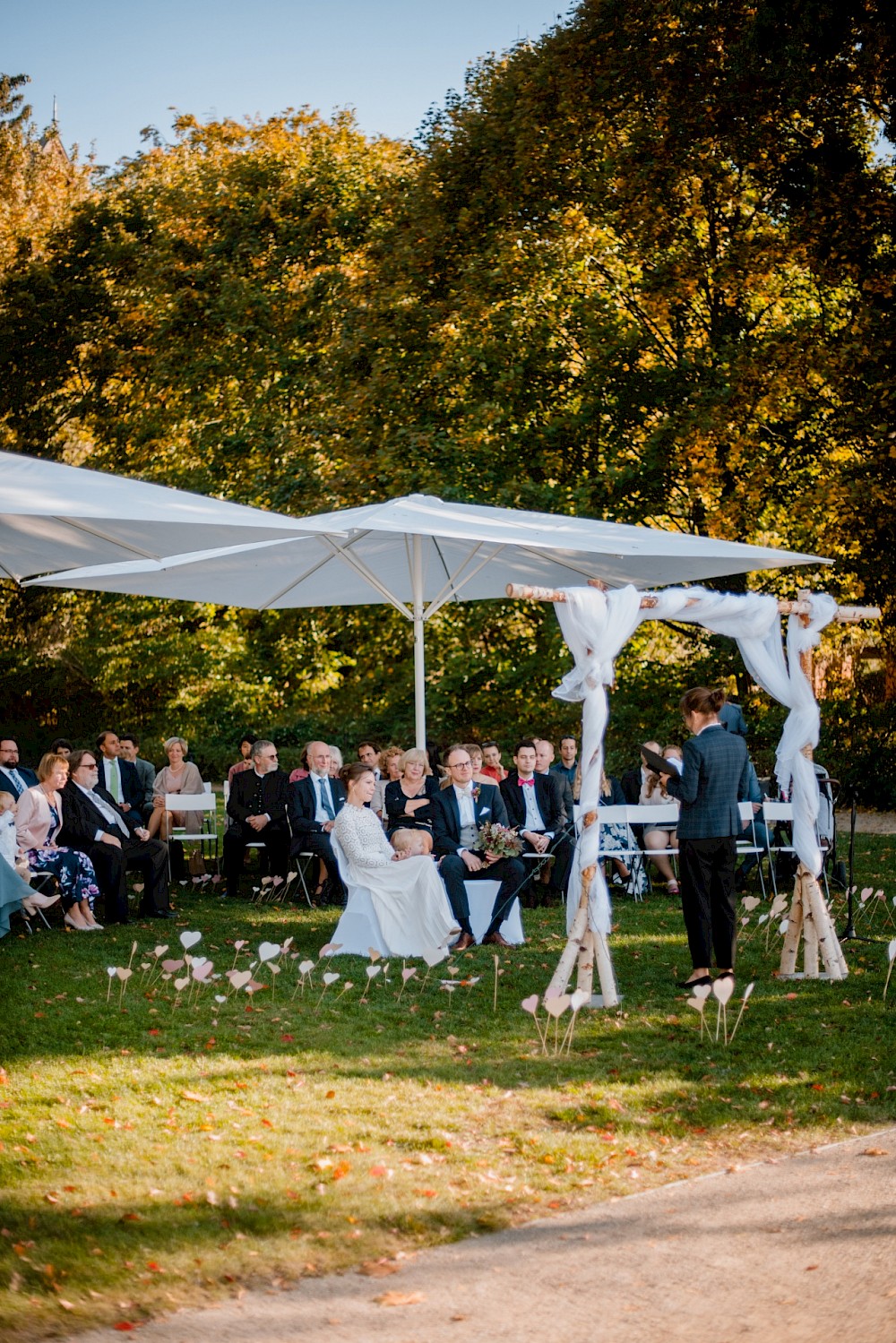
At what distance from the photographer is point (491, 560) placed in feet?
43.9

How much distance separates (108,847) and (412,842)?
9.26 ft

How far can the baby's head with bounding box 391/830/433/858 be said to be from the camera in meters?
10.8

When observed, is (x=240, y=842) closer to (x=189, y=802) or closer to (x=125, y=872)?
(x=189, y=802)

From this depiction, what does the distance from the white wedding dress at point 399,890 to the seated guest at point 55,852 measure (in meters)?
2.42

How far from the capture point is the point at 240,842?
14055mm

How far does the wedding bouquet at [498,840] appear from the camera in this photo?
10781 mm

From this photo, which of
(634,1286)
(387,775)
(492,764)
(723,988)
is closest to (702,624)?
(723,988)

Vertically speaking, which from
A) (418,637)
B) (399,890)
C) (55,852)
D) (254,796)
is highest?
(418,637)

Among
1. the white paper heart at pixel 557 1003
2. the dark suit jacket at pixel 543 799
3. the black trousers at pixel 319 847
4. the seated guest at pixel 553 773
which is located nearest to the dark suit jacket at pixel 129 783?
the black trousers at pixel 319 847

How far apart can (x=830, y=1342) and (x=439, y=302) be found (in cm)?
1974

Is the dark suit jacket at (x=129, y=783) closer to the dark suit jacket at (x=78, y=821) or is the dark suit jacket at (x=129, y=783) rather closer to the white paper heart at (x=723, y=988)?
the dark suit jacket at (x=78, y=821)

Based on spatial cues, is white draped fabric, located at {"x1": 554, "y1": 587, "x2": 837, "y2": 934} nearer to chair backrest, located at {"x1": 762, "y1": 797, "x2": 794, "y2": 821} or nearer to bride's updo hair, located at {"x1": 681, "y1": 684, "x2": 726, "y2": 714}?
bride's updo hair, located at {"x1": 681, "y1": 684, "x2": 726, "y2": 714}

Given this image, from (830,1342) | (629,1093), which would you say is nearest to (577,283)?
(629,1093)

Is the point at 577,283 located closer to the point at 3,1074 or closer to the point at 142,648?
the point at 142,648
